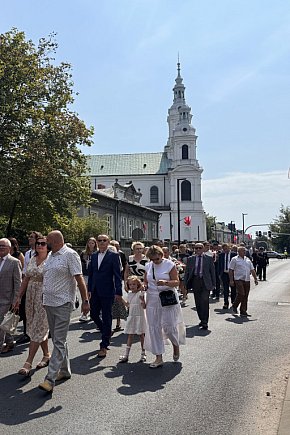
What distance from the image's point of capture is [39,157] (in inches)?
1013

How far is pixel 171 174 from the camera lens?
10912 centimetres

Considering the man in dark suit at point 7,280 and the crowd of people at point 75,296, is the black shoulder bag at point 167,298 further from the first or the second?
the man in dark suit at point 7,280

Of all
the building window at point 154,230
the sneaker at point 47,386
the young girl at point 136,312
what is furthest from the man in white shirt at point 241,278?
the building window at point 154,230

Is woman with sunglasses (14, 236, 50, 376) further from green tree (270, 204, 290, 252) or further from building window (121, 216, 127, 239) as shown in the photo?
green tree (270, 204, 290, 252)

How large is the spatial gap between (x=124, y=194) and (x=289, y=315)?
49369 mm

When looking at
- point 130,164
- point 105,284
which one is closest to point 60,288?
point 105,284

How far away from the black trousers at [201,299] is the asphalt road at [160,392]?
1090 millimetres

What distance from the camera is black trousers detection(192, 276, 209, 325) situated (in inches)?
444

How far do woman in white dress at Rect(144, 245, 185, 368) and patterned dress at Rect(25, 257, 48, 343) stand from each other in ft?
5.26

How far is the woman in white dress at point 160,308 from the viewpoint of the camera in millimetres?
7914

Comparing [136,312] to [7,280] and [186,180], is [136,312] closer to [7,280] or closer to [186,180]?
[7,280]

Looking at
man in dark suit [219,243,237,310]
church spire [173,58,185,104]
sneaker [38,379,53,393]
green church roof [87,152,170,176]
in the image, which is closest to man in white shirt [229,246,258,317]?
man in dark suit [219,243,237,310]

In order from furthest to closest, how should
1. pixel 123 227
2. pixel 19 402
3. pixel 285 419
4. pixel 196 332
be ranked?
1. pixel 123 227
2. pixel 196 332
3. pixel 19 402
4. pixel 285 419

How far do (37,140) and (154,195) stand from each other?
88776 mm
